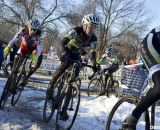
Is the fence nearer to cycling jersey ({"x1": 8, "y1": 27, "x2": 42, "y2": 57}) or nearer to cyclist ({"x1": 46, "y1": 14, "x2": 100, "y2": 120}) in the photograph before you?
cyclist ({"x1": 46, "y1": 14, "x2": 100, "y2": 120})

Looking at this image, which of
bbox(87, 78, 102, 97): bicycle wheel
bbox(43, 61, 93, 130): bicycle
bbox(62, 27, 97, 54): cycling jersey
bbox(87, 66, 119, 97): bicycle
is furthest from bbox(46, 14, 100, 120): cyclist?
bbox(87, 78, 102, 97): bicycle wheel

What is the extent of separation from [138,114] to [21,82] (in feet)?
15.9

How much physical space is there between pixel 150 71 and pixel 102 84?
1229 centimetres

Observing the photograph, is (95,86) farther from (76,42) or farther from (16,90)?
(76,42)

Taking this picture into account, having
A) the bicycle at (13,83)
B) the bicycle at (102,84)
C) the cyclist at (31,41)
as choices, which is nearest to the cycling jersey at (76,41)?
the cyclist at (31,41)

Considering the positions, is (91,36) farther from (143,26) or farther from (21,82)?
(143,26)

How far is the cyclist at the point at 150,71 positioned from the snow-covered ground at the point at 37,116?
686mm

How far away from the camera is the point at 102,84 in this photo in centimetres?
1753

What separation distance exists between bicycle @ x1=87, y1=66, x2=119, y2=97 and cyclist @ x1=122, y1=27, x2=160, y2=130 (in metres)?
11.6

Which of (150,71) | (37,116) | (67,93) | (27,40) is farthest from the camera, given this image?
(27,40)

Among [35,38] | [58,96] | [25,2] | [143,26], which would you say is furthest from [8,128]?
[143,26]

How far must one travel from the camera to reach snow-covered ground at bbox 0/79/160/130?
764 centimetres

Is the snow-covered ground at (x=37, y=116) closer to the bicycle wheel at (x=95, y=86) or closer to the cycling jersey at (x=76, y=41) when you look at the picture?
the cycling jersey at (x=76, y=41)

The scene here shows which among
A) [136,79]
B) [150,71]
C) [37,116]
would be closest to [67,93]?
[37,116]
